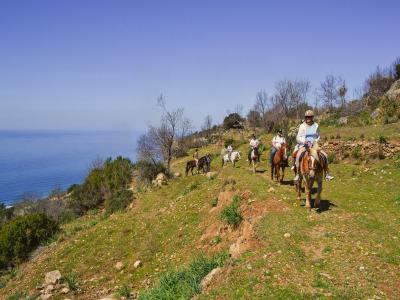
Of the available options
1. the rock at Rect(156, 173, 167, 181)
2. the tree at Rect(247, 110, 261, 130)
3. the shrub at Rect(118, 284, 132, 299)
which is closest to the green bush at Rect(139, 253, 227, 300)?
the shrub at Rect(118, 284, 132, 299)

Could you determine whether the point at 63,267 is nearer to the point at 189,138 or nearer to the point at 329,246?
the point at 329,246

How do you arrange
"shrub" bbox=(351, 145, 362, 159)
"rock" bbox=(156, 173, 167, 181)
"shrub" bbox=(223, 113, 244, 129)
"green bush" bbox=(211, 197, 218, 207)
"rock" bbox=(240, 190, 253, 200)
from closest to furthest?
"rock" bbox=(240, 190, 253, 200)
"green bush" bbox=(211, 197, 218, 207)
"shrub" bbox=(351, 145, 362, 159)
"rock" bbox=(156, 173, 167, 181)
"shrub" bbox=(223, 113, 244, 129)

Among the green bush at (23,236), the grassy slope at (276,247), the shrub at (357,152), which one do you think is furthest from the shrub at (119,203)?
the shrub at (357,152)

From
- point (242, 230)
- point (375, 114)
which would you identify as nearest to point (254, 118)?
point (375, 114)

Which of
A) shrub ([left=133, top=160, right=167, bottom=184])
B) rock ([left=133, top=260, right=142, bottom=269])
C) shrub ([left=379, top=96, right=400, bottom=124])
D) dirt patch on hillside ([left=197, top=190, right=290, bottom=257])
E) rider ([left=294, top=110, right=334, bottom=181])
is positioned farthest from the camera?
shrub ([left=133, top=160, right=167, bottom=184])

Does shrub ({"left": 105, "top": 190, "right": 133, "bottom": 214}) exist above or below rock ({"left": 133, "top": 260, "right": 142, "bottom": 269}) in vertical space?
below

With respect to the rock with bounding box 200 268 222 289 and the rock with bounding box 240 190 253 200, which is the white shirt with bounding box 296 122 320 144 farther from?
the rock with bounding box 200 268 222 289

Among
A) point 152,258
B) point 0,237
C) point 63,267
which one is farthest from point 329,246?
point 0,237

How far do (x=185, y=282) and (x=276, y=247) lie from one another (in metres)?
2.57

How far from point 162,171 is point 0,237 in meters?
19.6

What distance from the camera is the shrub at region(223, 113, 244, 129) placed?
82.5 meters

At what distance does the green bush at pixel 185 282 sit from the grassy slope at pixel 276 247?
2.76 feet

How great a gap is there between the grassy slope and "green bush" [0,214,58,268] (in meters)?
4.42

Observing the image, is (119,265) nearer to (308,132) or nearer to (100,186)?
(308,132)
